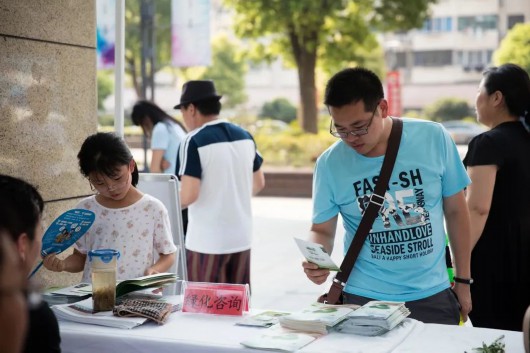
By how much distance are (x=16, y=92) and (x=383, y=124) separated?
1897 millimetres

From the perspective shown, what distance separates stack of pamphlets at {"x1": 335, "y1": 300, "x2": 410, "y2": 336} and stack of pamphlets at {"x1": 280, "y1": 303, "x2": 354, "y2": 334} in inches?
1.4

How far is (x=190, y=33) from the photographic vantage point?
13477 millimetres

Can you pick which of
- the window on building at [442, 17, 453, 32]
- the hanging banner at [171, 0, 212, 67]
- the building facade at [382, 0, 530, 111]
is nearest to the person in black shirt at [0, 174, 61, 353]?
the hanging banner at [171, 0, 212, 67]

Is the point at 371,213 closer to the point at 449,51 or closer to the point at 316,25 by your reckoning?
the point at 316,25

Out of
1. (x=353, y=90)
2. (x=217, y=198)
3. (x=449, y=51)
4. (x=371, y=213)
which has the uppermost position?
(x=449, y=51)

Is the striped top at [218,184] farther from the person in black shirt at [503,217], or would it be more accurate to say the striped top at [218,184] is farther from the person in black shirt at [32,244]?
the person in black shirt at [32,244]

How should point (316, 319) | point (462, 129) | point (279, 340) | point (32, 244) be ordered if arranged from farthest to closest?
1. point (462, 129)
2. point (316, 319)
3. point (279, 340)
4. point (32, 244)

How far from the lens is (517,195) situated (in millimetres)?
3793

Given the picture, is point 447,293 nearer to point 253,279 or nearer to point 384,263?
point 384,263

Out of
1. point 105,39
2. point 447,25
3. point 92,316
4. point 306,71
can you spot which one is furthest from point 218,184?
point 447,25

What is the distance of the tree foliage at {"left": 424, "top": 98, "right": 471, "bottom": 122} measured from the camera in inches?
1510

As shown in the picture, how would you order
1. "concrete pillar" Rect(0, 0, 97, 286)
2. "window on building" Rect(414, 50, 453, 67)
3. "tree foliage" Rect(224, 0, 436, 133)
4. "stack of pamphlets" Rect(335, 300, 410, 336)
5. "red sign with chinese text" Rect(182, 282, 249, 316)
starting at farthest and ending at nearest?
1. "window on building" Rect(414, 50, 453, 67)
2. "tree foliage" Rect(224, 0, 436, 133)
3. "concrete pillar" Rect(0, 0, 97, 286)
4. "red sign with chinese text" Rect(182, 282, 249, 316)
5. "stack of pamphlets" Rect(335, 300, 410, 336)

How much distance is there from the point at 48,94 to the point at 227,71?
38.9 m

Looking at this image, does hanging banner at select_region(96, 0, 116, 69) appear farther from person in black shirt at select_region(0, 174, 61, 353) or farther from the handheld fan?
person in black shirt at select_region(0, 174, 61, 353)
